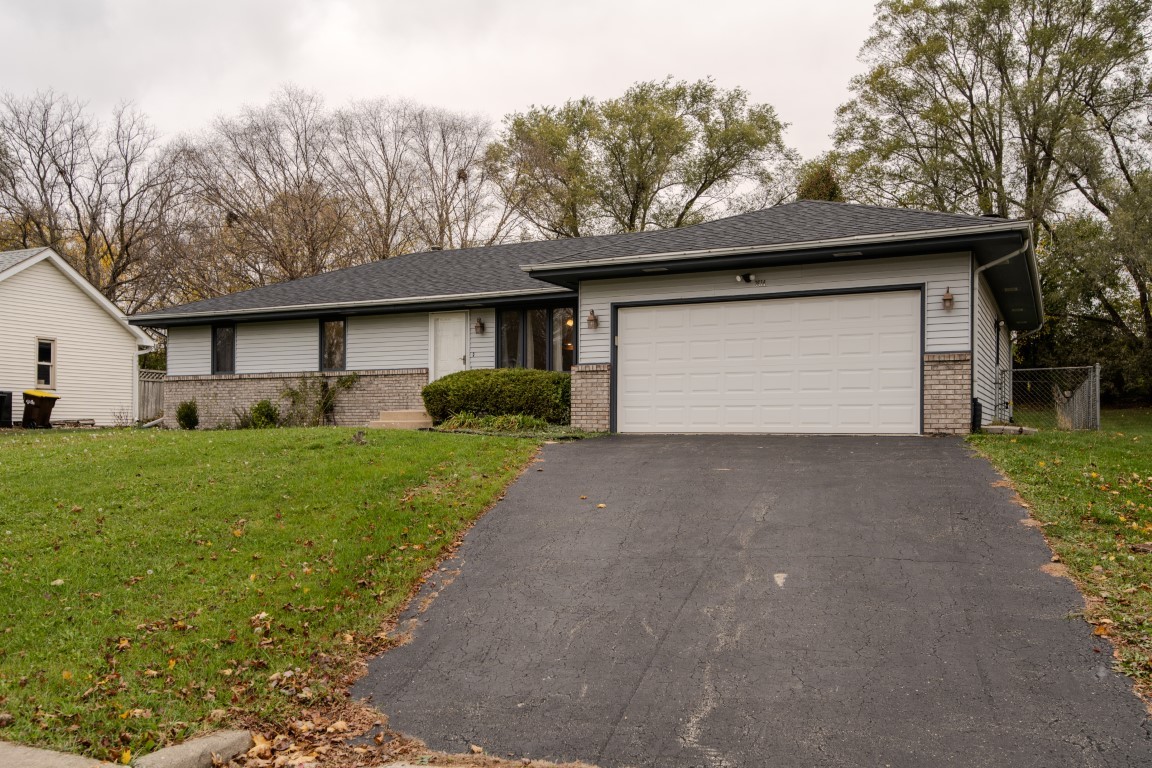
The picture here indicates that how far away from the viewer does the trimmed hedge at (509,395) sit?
15109mm

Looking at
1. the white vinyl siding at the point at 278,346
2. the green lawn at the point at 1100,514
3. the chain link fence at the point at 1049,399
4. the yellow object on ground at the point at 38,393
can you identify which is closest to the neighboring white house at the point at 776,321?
the chain link fence at the point at 1049,399

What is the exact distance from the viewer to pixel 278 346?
19500mm

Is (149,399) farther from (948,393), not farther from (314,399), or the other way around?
(948,393)

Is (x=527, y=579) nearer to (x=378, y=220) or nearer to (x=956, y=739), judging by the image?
(x=956, y=739)

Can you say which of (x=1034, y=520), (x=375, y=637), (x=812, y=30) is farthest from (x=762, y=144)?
(x=375, y=637)

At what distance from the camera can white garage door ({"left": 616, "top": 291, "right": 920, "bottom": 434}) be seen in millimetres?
12383

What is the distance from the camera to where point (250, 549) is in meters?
7.06

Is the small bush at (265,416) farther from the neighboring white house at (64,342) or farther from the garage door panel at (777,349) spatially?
the garage door panel at (777,349)

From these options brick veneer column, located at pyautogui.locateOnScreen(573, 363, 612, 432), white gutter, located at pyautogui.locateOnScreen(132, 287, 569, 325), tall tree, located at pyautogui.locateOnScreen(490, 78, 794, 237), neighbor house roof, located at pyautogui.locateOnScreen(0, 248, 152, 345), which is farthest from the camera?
tall tree, located at pyautogui.locateOnScreen(490, 78, 794, 237)

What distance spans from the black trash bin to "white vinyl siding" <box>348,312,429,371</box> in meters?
8.96

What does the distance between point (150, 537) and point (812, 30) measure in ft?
77.7

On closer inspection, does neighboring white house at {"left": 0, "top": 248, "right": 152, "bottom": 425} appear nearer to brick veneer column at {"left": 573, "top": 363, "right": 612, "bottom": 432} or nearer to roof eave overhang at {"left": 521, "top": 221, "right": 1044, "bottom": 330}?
brick veneer column at {"left": 573, "top": 363, "right": 612, "bottom": 432}

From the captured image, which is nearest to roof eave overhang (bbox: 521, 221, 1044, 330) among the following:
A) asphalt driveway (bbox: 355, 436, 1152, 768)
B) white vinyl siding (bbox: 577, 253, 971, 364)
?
white vinyl siding (bbox: 577, 253, 971, 364)

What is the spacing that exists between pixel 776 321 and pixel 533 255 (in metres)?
8.50
